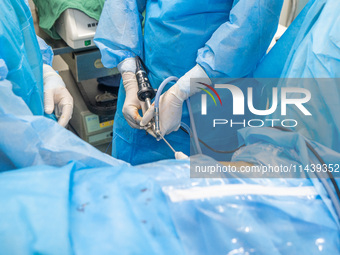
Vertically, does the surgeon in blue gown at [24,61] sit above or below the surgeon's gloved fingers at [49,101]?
above

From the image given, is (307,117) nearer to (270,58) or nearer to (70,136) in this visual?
Answer: (270,58)

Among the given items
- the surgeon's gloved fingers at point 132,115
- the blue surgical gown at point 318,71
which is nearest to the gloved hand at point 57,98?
the surgeon's gloved fingers at point 132,115

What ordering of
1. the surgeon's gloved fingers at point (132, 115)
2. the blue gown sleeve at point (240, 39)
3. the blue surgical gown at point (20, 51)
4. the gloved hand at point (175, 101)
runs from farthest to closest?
the surgeon's gloved fingers at point (132, 115)
the gloved hand at point (175, 101)
the blue gown sleeve at point (240, 39)
the blue surgical gown at point (20, 51)

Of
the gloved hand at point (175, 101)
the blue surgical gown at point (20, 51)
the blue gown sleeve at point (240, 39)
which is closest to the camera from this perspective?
the blue surgical gown at point (20, 51)

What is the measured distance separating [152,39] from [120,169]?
0.86 meters

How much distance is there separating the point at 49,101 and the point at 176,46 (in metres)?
0.53

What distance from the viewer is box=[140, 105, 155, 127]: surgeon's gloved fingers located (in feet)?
3.93

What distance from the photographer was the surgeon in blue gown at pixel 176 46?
3.75 ft

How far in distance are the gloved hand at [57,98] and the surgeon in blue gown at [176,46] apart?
25cm

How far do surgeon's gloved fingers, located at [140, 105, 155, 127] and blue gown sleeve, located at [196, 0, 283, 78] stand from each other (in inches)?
10.1

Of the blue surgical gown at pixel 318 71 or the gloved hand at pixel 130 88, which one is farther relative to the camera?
the gloved hand at pixel 130 88

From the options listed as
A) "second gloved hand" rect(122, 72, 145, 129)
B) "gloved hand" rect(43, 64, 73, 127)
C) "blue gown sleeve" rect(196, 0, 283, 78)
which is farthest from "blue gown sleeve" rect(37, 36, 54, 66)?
"blue gown sleeve" rect(196, 0, 283, 78)

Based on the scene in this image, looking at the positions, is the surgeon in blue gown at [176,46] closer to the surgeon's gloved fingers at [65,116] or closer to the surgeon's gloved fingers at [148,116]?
the surgeon's gloved fingers at [148,116]

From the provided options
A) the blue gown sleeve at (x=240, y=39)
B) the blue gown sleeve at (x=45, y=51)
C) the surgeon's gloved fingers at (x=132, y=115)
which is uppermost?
the blue gown sleeve at (x=240, y=39)
